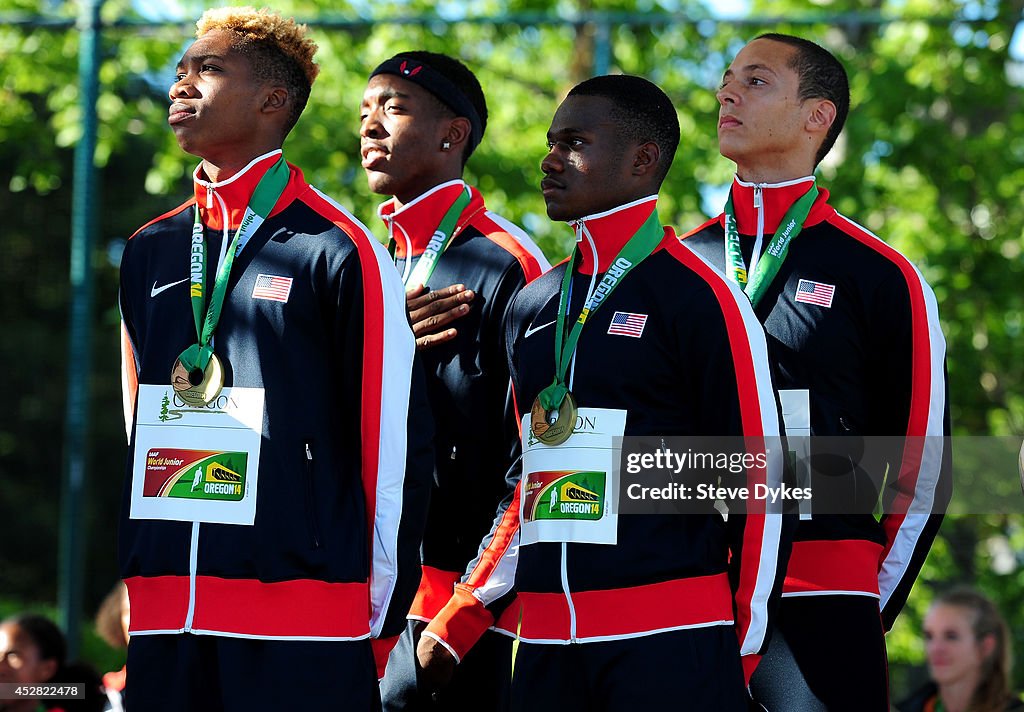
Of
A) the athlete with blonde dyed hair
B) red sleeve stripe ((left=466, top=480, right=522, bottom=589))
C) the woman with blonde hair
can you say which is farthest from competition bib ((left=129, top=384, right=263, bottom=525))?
the woman with blonde hair

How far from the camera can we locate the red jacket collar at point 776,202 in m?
4.02

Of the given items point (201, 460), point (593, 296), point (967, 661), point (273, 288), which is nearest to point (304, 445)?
point (201, 460)

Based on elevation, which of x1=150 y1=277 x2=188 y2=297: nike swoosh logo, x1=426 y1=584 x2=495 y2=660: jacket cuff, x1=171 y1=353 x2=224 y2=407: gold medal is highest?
x1=150 y1=277 x2=188 y2=297: nike swoosh logo

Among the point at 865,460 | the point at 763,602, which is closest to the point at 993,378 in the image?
the point at 865,460

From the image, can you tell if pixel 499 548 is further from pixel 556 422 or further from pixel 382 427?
pixel 382 427

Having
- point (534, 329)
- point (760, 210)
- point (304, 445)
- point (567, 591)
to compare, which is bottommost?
point (567, 591)

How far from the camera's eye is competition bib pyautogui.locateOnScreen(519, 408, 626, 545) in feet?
10.8

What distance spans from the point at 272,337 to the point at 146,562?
0.54 meters

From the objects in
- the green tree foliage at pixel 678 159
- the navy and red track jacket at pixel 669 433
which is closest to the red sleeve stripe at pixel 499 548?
the navy and red track jacket at pixel 669 433

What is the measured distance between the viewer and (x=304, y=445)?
3.22 m

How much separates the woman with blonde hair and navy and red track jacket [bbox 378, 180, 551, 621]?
242 centimetres

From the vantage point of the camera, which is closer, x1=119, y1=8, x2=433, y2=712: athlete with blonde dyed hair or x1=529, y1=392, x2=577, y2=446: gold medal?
x1=119, y1=8, x2=433, y2=712: athlete with blonde dyed hair

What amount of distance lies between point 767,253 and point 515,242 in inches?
28.4
